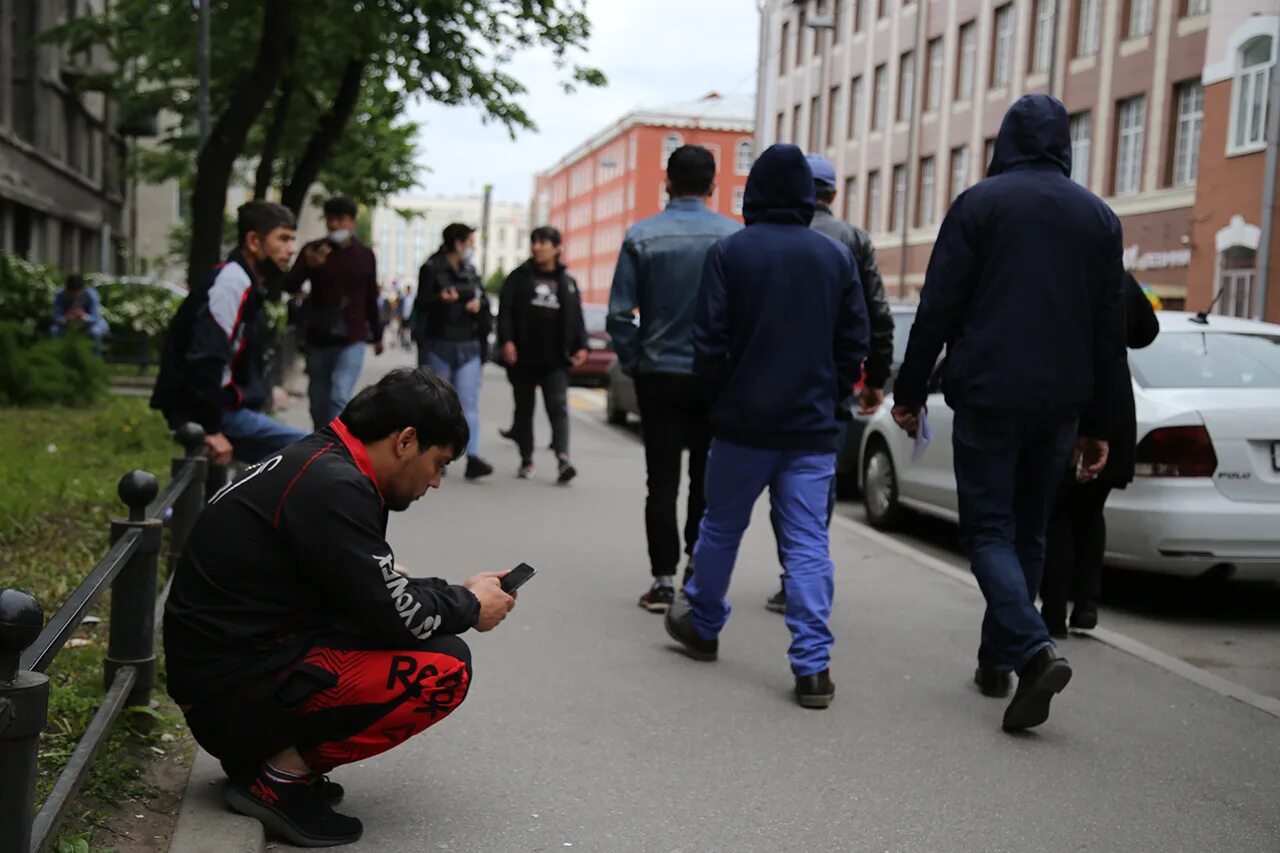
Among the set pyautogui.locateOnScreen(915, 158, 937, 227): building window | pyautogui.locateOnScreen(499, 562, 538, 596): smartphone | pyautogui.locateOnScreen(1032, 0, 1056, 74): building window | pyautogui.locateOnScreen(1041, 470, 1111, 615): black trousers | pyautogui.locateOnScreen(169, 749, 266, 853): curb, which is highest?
pyautogui.locateOnScreen(1032, 0, 1056, 74): building window

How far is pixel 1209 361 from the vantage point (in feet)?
25.5

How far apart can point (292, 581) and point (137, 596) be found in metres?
1.09

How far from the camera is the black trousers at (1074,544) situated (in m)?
6.61

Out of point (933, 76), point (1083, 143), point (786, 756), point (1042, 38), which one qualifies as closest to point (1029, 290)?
point (786, 756)

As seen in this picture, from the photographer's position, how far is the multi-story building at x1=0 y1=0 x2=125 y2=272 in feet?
90.8

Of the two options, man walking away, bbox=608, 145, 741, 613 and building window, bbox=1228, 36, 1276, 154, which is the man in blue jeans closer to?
man walking away, bbox=608, 145, 741, 613

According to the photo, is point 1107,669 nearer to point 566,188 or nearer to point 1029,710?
point 1029,710

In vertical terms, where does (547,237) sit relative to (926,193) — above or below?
below

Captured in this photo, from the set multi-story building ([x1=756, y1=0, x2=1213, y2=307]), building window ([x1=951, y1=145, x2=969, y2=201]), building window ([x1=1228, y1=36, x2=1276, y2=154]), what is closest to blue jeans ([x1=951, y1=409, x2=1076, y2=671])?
building window ([x1=1228, y1=36, x2=1276, y2=154])

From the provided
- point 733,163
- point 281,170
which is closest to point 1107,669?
point 281,170

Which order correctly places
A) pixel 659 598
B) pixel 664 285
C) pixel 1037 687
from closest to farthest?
pixel 1037 687
pixel 664 285
pixel 659 598

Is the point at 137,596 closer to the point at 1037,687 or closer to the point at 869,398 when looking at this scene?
the point at 869,398

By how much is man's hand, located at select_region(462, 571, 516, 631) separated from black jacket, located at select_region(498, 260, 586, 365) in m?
8.00

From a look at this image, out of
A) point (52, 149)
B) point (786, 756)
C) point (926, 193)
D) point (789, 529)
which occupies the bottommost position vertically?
point (786, 756)
